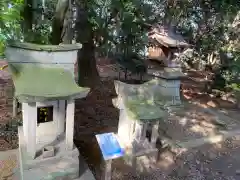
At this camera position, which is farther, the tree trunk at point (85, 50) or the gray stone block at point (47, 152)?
the tree trunk at point (85, 50)

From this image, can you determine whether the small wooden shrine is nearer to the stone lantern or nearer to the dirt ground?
the dirt ground

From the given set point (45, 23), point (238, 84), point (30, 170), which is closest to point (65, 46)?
point (30, 170)

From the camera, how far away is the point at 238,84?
10953 millimetres

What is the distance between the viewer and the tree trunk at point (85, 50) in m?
8.23

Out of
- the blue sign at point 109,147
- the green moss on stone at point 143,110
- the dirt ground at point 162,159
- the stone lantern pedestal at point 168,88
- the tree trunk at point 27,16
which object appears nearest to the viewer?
the blue sign at point 109,147

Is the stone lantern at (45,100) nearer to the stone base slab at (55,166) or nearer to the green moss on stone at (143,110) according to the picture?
the stone base slab at (55,166)

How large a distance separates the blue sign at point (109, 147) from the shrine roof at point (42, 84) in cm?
91

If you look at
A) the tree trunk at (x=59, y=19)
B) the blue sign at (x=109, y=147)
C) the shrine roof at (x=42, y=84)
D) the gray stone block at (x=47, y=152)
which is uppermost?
the tree trunk at (x=59, y=19)

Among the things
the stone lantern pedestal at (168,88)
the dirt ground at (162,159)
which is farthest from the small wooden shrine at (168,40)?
the dirt ground at (162,159)

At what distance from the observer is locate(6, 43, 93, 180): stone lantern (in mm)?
3936

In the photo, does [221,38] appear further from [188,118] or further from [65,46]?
[65,46]

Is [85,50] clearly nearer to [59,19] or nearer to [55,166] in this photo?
[59,19]

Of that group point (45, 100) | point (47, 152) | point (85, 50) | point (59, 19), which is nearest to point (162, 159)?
point (47, 152)

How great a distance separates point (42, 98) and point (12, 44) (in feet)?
3.63
